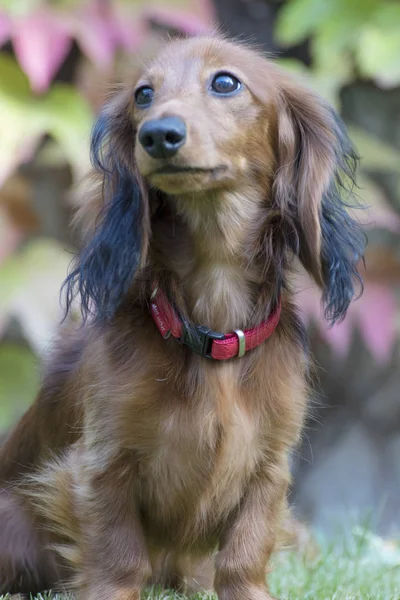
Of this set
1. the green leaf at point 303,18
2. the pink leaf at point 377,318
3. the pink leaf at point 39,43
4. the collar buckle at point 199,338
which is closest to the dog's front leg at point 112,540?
the collar buckle at point 199,338

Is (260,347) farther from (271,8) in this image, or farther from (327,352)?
(271,8)

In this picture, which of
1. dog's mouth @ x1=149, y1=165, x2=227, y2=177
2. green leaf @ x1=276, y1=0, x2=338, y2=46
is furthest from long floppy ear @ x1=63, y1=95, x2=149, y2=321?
green leaf @ x1=276, y1=0, x2=338, y2=46

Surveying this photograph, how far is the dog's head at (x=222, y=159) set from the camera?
8.04ft

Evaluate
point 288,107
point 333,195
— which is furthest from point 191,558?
point 288,107

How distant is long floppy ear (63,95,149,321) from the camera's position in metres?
2.62

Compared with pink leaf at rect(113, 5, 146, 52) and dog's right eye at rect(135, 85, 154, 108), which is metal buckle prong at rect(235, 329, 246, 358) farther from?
pink leaf at rect(113, 5, 146, 52)

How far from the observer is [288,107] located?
2779mm

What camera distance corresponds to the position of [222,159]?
2477mm

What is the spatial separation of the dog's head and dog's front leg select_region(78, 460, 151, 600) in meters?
0.42

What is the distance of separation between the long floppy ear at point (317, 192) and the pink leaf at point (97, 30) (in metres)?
1.77

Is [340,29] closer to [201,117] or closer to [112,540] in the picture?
[201,117]

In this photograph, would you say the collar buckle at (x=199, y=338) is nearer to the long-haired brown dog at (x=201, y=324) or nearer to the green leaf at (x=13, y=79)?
the long-haired brown dog at (x=201, y=324)

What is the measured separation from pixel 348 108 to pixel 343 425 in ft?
5.26

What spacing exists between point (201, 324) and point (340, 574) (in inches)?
43.9
